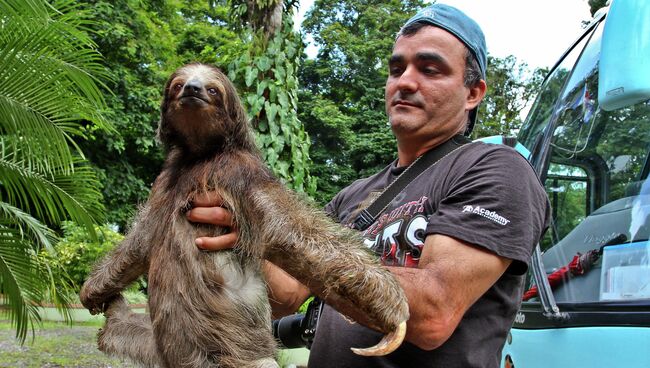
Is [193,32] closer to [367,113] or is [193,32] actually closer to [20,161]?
[367,113]

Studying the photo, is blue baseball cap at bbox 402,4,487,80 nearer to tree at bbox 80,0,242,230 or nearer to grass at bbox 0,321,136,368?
grass at bbox 0,321,136,368

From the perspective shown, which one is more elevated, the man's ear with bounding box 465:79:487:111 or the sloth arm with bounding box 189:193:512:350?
the man's ear with bounding box 465:79:487:111

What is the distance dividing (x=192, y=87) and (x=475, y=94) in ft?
4.14

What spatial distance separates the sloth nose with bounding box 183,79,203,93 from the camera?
2.65 m

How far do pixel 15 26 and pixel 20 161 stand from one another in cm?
130

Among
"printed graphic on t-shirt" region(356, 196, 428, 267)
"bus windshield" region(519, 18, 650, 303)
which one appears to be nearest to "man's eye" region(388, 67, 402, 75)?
"printed graphic on t-shirt" region(356, 196, 428, 267)

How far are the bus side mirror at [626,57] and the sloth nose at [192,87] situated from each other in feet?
5.80

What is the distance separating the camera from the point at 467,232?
189 cm

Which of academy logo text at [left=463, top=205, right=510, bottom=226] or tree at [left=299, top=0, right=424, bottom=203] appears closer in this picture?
academy logo text at [left=463, top=205, right=510, bottom=226]

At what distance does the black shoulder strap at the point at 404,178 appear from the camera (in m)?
2.31

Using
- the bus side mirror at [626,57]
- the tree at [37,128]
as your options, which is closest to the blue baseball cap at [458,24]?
the bus side mirror at [626,57]

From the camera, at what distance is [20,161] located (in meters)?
5.73

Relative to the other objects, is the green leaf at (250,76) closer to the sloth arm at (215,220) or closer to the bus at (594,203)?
the bus at (594,203)

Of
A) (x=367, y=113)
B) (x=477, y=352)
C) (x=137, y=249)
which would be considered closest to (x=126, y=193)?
(x=367, y=113)
